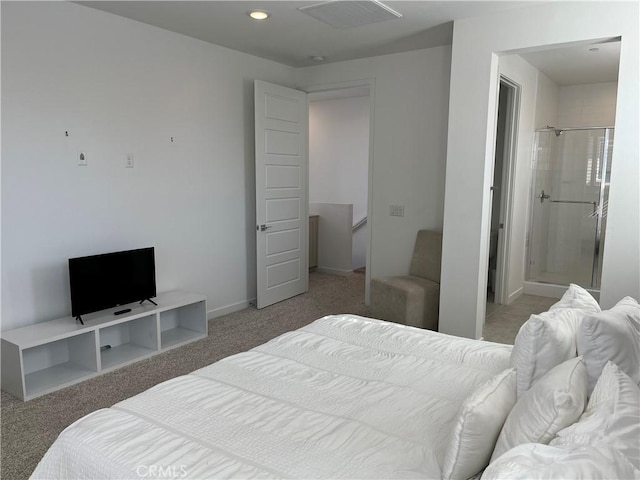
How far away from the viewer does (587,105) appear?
19.7 feet

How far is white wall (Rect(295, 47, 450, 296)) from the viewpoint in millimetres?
4541

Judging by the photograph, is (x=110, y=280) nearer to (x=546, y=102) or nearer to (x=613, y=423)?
(x=613, y=423)

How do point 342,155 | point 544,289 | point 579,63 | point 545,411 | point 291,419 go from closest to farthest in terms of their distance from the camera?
point 545,411
point 291,419
point 579,63
point 544,289
point 342,155

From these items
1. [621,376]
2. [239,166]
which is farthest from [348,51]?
[621,376]

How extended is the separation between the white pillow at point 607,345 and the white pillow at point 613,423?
19cm

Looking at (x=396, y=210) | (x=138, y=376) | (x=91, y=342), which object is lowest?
(x=138, y=376)

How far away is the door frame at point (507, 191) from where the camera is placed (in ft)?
16.3

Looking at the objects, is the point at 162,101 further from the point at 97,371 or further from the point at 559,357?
the point at 559,357

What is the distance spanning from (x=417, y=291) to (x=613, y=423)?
3.00 meters

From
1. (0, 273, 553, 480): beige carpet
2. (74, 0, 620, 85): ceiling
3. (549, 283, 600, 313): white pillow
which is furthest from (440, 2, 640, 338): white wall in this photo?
(549, 283, 600, 313): white pillow

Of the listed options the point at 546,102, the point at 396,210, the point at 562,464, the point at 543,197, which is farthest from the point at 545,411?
the point at 546,102

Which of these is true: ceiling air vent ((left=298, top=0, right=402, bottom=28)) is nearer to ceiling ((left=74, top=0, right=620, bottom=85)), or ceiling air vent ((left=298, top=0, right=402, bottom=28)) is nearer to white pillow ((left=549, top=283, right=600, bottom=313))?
ceiling ((left=74, top=0, right=620, bottom=85))

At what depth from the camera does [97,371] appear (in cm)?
335

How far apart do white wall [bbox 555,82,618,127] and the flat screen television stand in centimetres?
539
